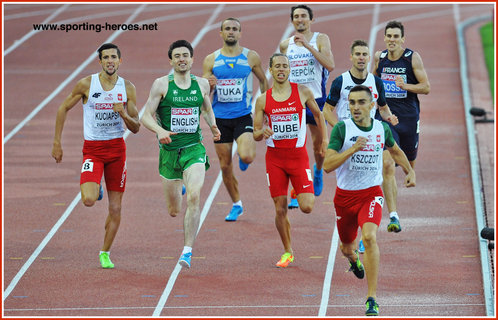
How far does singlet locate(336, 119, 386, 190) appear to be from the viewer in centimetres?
1034

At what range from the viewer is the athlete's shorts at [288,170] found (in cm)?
1200

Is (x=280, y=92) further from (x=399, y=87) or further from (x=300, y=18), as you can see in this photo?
(x=300, y=18)

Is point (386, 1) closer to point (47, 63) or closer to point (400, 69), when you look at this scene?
point (47, 63)

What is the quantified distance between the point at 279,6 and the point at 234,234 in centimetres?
1768

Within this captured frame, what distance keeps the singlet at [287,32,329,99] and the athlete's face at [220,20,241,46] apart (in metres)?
0.81

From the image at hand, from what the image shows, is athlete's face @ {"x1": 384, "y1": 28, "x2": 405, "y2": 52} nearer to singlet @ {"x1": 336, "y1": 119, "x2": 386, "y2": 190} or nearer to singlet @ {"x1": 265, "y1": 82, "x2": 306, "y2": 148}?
singlet @ {"x1": 265, "y1": 82, "x2": 306, "y2": 148}

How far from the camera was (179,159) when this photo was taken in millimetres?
11953

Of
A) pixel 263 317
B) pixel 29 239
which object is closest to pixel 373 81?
pixel 263 317

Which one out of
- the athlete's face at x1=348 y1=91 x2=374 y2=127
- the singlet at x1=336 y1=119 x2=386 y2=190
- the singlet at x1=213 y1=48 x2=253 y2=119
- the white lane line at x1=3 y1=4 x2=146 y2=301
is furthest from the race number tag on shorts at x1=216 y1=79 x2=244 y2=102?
the athlete's face at x1=348 y1=91 x2=374 y2=127

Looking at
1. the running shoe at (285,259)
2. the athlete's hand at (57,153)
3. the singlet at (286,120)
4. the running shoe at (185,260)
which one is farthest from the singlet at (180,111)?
the running shoe at (285,259)

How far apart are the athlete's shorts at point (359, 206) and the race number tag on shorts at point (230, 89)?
→ 3.05 metres

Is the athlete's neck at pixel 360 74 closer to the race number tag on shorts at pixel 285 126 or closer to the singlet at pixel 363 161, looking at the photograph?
the race number tag on shorts at pixel 285 126

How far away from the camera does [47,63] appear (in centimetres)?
2478

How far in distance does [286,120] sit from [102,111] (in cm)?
184
